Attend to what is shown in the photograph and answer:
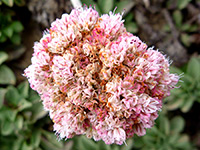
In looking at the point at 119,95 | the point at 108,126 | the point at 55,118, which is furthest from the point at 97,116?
the point at 55,118

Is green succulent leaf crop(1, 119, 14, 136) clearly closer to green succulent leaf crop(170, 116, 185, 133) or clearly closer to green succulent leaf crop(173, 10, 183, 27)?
green succulent leaf crop(170, 116, 185, 133)

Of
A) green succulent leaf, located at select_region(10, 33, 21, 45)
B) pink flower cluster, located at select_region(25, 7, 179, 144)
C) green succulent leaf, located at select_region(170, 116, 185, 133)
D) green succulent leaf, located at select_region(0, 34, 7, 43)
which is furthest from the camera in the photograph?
green succulent leaf, located at select_region(170, 116, 185, 133)

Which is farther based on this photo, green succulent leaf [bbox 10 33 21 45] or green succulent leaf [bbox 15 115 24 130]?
green succulent leaf [bbox 10 33 21 45]

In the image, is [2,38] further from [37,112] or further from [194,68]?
[194,68]

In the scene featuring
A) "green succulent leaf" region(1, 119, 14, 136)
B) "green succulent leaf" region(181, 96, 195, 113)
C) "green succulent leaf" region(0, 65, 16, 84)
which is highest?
"green succulent leaf" region(0, 65, 16, 84)

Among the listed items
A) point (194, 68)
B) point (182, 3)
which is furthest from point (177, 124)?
point (182, 3)

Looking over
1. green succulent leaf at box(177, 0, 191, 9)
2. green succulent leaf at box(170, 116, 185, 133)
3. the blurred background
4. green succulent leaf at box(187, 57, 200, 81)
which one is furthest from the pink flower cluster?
green succulent leaf at box(177, 0, 191, 9)
